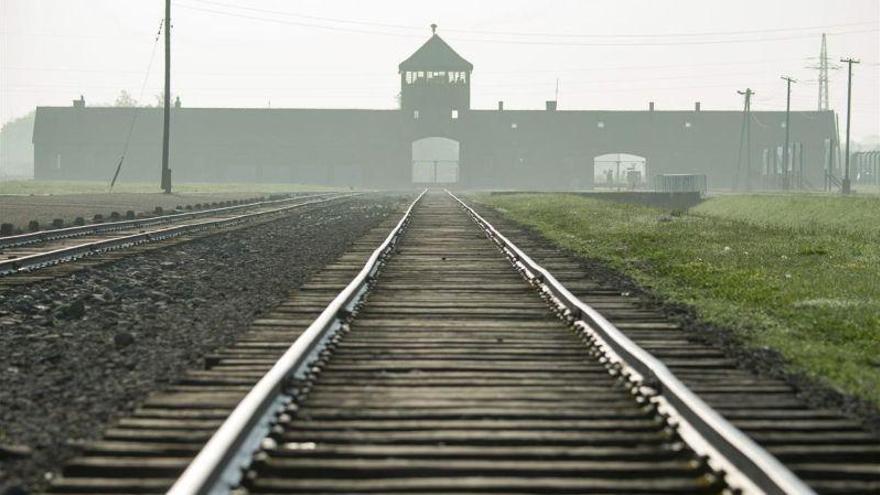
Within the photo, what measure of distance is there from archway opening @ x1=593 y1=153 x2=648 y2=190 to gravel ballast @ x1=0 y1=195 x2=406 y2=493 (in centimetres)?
7184

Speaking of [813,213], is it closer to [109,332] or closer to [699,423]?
[109,332]

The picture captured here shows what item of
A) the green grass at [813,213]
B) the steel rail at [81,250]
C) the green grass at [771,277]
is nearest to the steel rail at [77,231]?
the steel rail at [81,250]

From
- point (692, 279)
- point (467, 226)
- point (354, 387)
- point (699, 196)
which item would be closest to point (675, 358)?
point (354, 387)

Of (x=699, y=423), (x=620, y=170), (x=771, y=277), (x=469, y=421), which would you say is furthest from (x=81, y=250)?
(x=620, y=170)

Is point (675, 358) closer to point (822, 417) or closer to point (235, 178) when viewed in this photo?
point (822, 417)

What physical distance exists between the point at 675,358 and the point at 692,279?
527 cm

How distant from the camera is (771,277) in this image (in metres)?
11.6

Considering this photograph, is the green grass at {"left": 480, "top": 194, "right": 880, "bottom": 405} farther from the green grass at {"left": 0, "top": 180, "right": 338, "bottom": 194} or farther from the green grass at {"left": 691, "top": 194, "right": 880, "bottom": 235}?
the green grass at {"left": 0, "top": 180, "right": 338, "bottom": 194}

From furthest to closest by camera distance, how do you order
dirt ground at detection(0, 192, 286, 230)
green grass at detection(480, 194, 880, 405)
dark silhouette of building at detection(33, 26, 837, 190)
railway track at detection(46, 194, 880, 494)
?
dark silhouette of building at detection(33, 26, 837, 190), dirt ground at detection(0, 192, 286, 230), green grass at detection(480, 194, 880, 405), railway track at detection(46, 194, 880, 494)

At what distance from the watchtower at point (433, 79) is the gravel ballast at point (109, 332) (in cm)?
7017

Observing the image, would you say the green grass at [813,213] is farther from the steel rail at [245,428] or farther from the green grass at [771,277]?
the steel rail at [245,428]

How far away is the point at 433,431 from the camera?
437cm

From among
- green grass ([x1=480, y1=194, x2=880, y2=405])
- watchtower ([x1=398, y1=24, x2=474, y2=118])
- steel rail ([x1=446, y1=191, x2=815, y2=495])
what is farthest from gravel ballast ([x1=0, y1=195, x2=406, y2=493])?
watchtower ([x1=398, y1=24, x2=474, y2=118])

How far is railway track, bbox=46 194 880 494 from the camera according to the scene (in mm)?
3707
